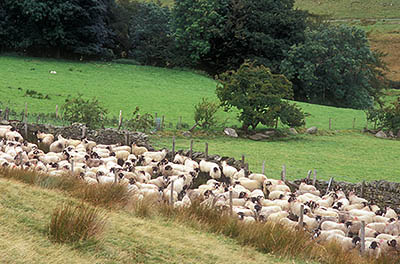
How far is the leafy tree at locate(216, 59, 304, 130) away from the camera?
36500 mm

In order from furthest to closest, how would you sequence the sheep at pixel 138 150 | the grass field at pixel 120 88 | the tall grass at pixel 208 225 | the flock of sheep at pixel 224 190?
the grass field at pixel 120 88
the sheep at pixel 138 150
the flock of sheep at pixel 224 190
the tall grass at pixel 208 225

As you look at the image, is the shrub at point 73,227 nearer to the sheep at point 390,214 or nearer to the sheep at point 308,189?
the sheep at point 390,214

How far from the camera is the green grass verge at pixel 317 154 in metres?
26.4

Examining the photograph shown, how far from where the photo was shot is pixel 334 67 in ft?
205

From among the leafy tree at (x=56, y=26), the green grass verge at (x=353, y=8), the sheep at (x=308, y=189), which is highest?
the green grass verge at (x=353, y=8)

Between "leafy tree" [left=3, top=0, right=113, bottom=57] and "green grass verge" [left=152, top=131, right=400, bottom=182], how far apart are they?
120ft

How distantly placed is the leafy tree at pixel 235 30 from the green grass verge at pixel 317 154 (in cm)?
2849

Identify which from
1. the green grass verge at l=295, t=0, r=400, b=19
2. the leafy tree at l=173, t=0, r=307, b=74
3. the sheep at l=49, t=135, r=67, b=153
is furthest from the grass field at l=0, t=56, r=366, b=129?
the green grass verge at l=295, t=0, r=400, b=19

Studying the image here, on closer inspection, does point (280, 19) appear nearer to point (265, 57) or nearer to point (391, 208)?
point (265, 57)

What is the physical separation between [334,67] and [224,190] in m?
46.6

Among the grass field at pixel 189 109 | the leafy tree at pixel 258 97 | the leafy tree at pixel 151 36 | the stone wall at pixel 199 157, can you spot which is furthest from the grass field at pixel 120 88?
the stone wall at pixel 199 157

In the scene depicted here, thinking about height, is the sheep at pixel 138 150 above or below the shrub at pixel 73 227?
below

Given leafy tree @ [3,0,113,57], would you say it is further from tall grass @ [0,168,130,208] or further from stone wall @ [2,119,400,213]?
tall grass @ [0,168,130,208]

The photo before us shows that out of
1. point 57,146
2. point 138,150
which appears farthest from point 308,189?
point 57,146
